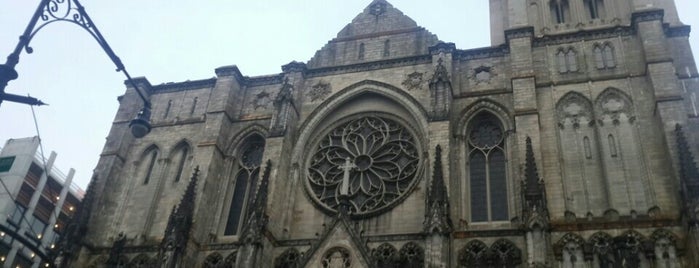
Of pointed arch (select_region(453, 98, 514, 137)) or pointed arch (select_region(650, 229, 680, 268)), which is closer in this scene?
pointed arch (select_region(650, 229, 680, 268))

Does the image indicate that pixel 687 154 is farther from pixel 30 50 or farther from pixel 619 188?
pixel 30 50

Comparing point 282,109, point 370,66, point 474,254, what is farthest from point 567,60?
point 282,109

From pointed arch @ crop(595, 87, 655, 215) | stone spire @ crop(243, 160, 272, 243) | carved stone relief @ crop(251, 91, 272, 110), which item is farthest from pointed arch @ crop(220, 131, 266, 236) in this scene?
pointed arch @ crop(595, 87, 655, 215)

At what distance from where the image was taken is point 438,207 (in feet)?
60.0

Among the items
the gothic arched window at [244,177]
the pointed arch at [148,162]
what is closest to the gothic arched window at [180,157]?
the pointed arch at [148,162]

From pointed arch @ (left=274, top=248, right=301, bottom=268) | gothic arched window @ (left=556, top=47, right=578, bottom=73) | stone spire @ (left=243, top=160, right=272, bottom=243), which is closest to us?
stone spire @ (left=243, top=160, right=272, bottom=243)

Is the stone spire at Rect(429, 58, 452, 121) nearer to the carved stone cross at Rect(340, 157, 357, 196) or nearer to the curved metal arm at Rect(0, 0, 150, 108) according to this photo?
the carved stone cross at Rect(340, 157, 357, 196)

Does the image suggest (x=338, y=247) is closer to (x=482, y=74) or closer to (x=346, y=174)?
(x=346, y=174)

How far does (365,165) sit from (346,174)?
196cm

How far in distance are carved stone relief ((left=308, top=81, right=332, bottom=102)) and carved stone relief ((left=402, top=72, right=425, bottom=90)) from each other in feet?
10.3

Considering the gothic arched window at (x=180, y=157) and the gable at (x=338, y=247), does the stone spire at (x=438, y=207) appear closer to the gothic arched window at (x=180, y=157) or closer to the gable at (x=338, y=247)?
the gable at (x=338, y=247)

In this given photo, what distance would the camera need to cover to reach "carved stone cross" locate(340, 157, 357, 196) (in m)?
20.1

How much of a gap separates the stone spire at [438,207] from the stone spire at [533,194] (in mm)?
2231

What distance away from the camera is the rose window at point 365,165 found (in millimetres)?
21531
